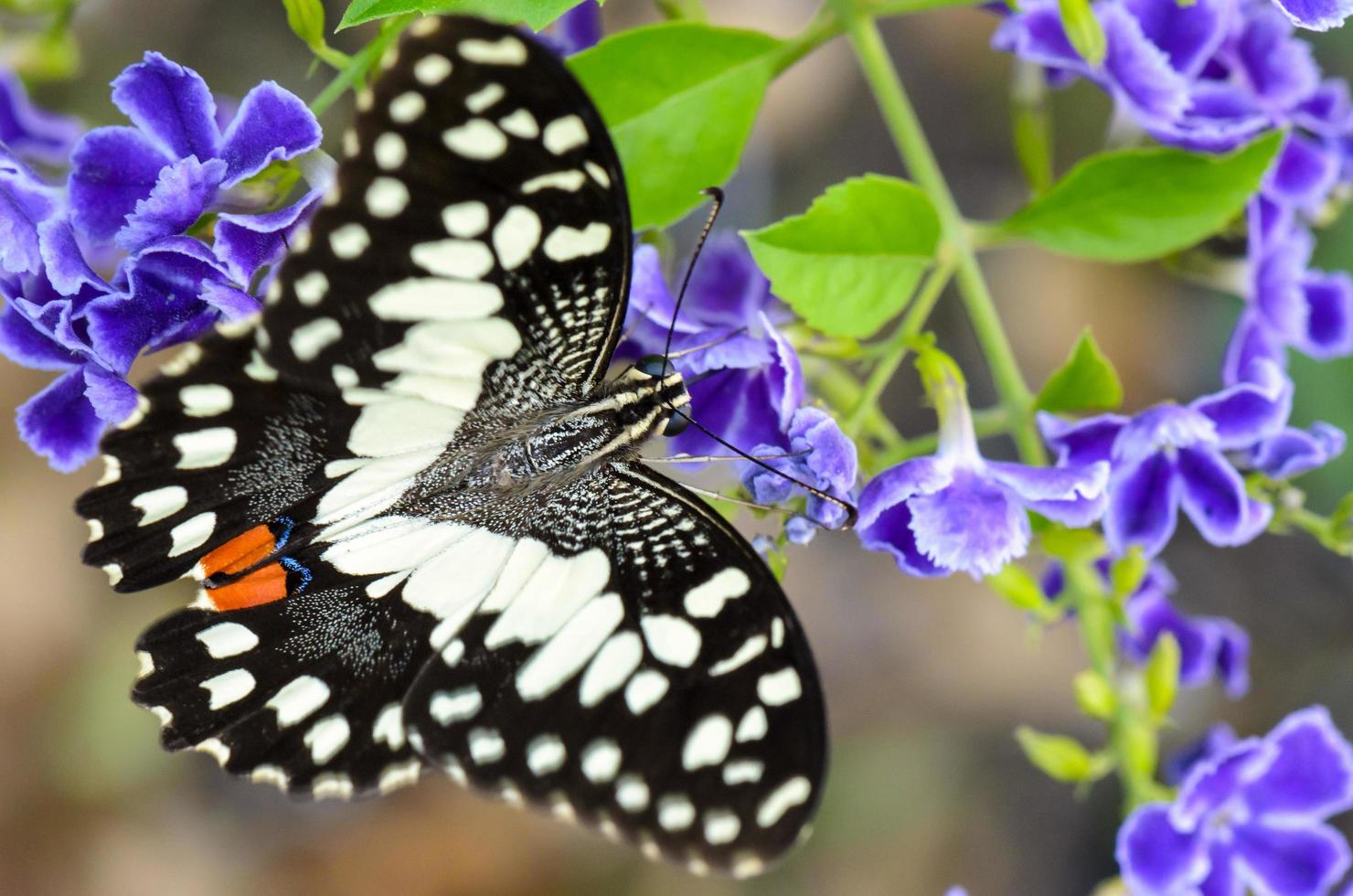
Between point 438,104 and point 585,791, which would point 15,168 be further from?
point 585,791

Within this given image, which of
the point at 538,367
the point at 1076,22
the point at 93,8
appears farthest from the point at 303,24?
the point at 93,8

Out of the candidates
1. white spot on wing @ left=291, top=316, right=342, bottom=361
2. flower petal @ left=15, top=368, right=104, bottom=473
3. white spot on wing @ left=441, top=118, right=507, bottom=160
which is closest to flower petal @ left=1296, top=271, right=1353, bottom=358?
white spot on wing @ left=441, top=118, right=507, bottom=160

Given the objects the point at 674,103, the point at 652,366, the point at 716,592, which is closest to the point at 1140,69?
the point at 674,103

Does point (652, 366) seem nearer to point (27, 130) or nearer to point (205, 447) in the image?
point (205, 447)

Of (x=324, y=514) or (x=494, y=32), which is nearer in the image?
(x=494, y=32)

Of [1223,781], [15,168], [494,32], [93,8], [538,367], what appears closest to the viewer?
[494,32]

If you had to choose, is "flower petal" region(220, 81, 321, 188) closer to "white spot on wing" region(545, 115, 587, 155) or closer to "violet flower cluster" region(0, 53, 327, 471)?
"violet flower cluster" region(0, 53, 327, 471)
